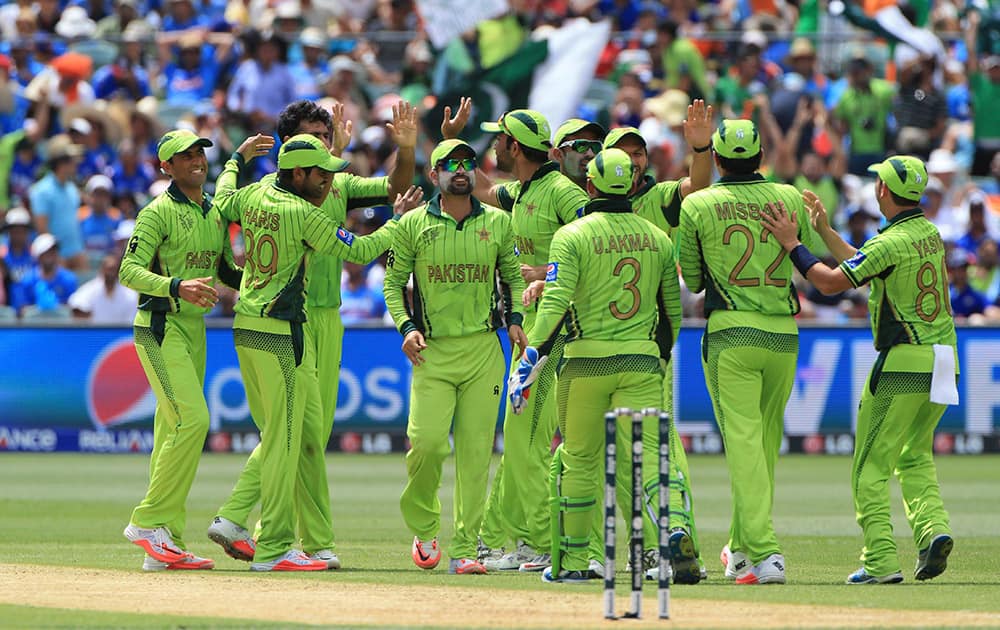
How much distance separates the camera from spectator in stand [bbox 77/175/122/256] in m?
25.1

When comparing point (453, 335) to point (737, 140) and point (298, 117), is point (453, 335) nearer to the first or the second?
point (298, 117)

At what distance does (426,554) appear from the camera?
39.4ft

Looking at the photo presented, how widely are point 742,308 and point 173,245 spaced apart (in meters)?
3.73

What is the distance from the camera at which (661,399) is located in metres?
11.2

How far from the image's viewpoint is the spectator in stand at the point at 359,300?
23.6 metres

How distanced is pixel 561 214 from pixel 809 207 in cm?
161

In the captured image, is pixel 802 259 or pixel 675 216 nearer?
pixel 802 259

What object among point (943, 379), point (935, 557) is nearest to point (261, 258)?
point (943, 379)

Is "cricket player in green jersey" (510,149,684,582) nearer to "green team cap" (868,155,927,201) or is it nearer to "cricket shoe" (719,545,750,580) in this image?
"cricket shoe" (719,545,750,580)

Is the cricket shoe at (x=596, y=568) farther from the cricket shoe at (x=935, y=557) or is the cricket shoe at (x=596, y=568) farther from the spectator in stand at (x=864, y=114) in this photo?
the spectator in stand at (x=864, y=114)

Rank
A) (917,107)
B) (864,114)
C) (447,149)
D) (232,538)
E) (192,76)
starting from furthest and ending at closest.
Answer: (192,76) < (917,107) < (864,114) < (232,538) < (447,149)

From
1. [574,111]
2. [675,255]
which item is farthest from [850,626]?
[574,111]

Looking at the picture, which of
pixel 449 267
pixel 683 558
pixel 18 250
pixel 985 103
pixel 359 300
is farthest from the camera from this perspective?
pixel 985 103

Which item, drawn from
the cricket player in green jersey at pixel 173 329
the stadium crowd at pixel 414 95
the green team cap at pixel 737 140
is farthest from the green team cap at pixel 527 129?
the stadium crowd at pixel 414 95
